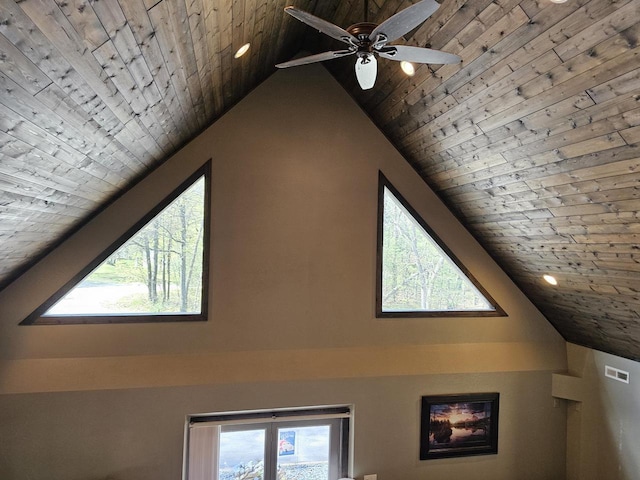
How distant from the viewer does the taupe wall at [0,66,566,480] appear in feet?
13.0

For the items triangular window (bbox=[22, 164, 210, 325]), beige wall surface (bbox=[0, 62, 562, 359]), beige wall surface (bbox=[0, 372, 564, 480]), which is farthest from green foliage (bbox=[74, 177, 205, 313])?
beige wall surface (bbox=[0, 372, 564, 480])

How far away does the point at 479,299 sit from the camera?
5.04 metres

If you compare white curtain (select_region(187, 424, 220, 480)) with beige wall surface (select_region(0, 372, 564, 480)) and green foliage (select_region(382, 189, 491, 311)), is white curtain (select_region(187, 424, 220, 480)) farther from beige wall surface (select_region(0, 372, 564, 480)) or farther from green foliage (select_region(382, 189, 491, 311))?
green foliage (select_region(382, 189, 491, 311))

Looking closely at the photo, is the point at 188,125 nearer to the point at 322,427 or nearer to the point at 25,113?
the point at 25,113

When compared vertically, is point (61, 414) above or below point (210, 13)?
below

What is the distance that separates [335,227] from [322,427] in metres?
2.19

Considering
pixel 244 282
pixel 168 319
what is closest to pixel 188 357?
pixel 168 319

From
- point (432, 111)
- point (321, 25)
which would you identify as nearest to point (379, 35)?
point (321, 25)

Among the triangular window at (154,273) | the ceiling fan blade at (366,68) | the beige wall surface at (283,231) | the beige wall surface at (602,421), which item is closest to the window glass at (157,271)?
the triangular window at (154,273)

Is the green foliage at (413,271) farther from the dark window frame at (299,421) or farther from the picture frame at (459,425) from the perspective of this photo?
the dark window frame at (299,421)

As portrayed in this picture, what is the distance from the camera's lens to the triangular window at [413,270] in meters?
4.77

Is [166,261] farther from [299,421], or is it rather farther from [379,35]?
[379,35]

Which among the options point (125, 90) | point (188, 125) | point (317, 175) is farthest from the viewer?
point (317, 175)

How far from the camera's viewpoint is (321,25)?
2055mm
